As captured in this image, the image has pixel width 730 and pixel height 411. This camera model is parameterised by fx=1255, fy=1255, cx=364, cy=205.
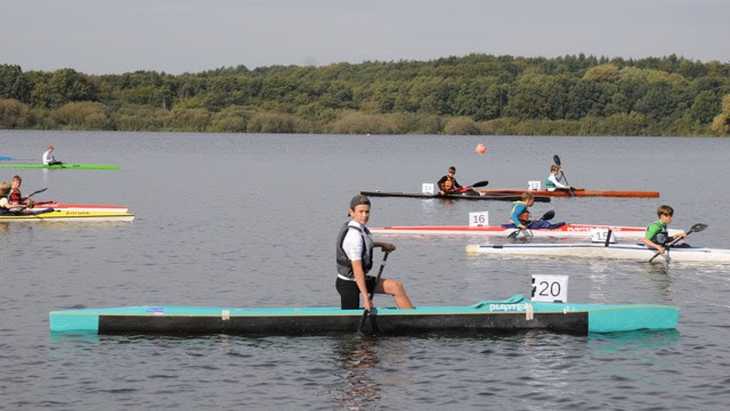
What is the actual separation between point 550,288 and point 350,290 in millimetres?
3117

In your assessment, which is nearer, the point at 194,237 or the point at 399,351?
the point at 399,351

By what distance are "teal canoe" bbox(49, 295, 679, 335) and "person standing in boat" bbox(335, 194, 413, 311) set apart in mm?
287

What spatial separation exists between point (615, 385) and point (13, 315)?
32.1 feet

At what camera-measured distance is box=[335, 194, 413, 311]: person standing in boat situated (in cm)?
1705

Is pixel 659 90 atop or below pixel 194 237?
atop

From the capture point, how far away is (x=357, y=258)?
1720 cm

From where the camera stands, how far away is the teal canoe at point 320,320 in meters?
17.9

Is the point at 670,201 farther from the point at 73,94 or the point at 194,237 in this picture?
the point at 73,94

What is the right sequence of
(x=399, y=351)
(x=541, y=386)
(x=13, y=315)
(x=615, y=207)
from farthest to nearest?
(x=615, y=207) → (x=13, y=315) → (x=399, y=351) → (x=541, y=386)

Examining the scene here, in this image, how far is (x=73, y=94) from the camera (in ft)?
544

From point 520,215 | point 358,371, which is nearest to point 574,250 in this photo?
point 520,215

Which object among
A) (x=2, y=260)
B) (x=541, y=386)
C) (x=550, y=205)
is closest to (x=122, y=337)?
(x=541, y=386)

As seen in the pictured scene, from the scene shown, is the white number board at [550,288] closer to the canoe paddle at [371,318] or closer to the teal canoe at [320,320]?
the teal canoe at [320,320]

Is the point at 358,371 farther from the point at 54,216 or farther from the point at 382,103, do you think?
the point at 382,103
